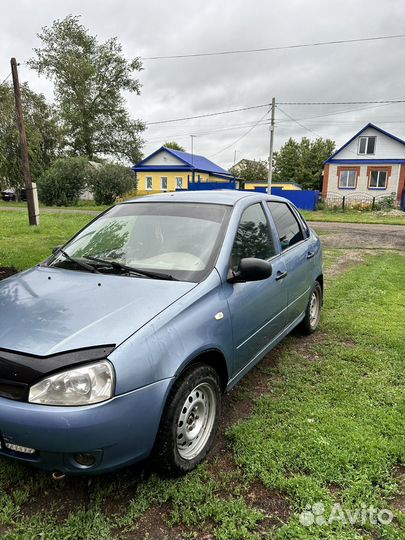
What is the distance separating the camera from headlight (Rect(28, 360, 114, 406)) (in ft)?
6.31

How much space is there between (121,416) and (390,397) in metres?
2.48

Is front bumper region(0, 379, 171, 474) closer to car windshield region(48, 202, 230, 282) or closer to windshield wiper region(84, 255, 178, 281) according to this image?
windshield wiper region(84, 255, 178, 281)

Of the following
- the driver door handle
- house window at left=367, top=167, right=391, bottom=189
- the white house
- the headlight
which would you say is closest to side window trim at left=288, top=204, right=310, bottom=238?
the driver door handle

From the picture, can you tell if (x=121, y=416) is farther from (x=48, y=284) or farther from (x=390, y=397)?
(x=390, y=397)

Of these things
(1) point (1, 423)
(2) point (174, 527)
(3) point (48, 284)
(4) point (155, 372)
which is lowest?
(2) point (174, 527)

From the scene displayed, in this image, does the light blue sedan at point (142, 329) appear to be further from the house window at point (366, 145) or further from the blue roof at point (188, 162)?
the blue roof at point (188, 162)

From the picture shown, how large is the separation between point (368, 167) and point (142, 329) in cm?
3515

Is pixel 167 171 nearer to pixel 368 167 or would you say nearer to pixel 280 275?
pixel 368 167

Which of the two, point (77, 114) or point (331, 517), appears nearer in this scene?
point (331, 517)

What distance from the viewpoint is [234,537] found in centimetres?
202

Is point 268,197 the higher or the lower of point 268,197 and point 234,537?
the higher

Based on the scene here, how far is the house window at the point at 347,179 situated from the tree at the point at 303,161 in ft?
75.5

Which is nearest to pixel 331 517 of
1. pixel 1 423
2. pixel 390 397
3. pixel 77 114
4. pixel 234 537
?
pixel 234 537

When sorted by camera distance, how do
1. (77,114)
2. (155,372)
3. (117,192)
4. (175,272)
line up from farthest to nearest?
(77,114) < (117,192) < (175,272) < (155,372)
